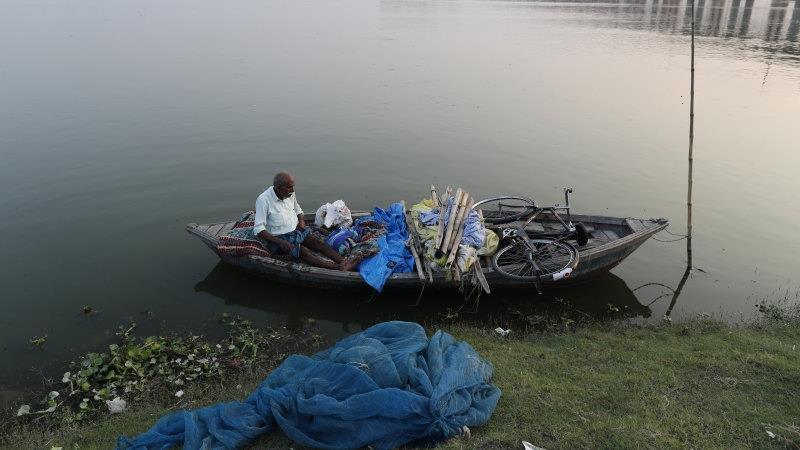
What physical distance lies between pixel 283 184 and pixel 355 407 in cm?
425

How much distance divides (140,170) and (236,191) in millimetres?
2886

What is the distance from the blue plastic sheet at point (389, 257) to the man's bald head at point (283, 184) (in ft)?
5.32

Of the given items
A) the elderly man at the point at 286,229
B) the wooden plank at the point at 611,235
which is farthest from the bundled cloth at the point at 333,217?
the wooden plank at the point at 611,235

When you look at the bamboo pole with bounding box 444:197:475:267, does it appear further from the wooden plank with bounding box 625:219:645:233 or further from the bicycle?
the wooden plank with bounding box 625:219:645:233

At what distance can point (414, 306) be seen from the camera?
8.81m

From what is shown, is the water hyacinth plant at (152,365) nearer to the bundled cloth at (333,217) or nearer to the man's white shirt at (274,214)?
the man's white shirt at (274,214)

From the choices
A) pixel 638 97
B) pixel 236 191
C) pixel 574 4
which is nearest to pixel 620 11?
pixel 574 4

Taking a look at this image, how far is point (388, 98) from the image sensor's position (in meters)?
20.9

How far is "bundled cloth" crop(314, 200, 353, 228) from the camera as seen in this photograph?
9.58 m

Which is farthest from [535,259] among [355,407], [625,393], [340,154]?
[340,154]

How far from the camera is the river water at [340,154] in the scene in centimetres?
902

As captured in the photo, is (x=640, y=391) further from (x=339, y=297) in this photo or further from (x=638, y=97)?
(x=638, y=97)

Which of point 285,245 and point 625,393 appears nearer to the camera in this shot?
point 625,393

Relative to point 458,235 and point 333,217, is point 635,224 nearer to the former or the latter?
point 458,235
